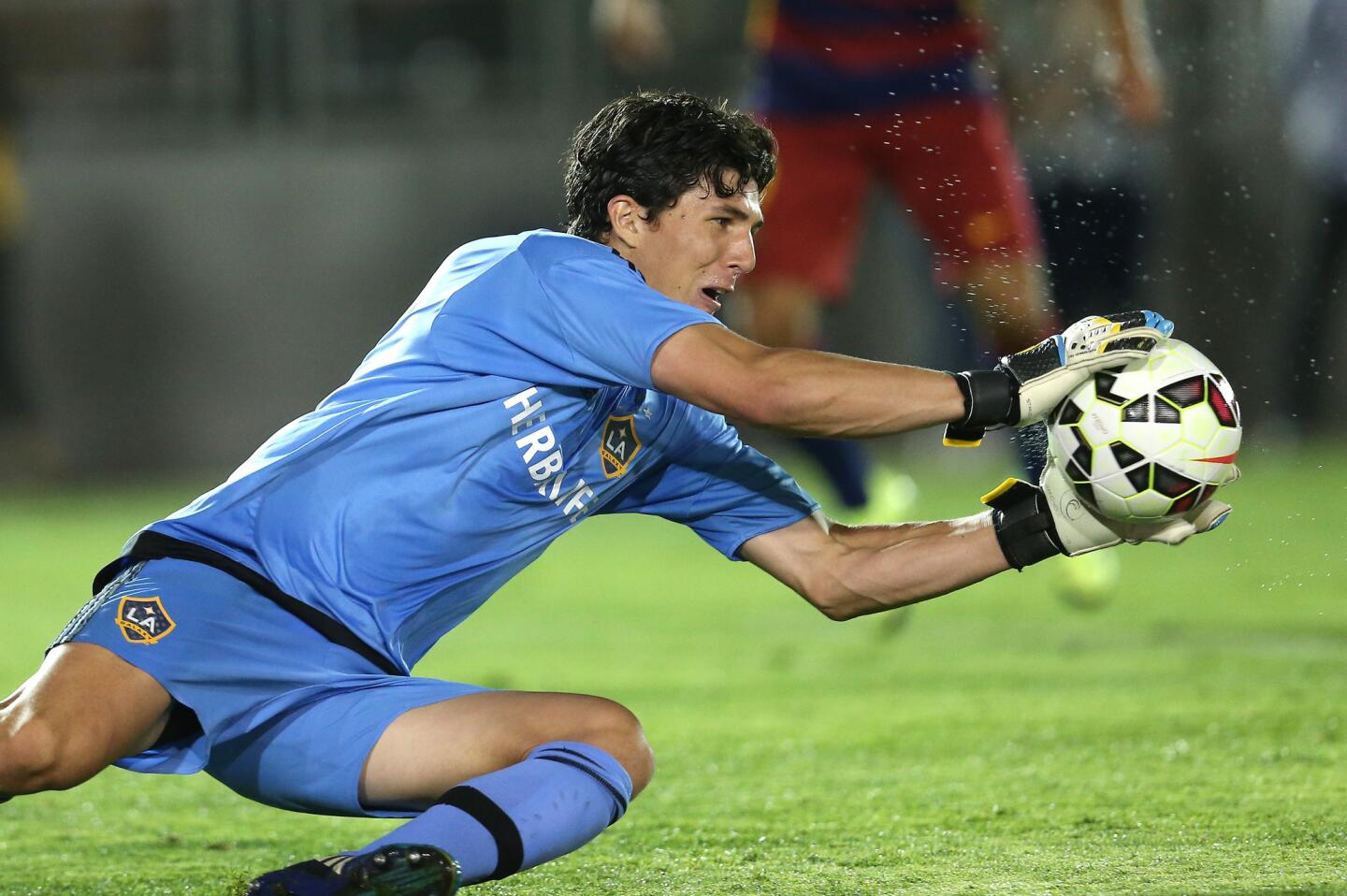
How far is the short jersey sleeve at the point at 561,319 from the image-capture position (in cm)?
296

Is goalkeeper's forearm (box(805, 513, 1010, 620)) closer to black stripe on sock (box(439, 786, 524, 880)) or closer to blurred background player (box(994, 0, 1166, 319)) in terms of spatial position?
black stripe on sock (box(439, 786, 524, 880))

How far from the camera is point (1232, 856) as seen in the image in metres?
3.20

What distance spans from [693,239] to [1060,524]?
80 centimetres

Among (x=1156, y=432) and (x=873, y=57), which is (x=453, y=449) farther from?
(x=873, y=57)

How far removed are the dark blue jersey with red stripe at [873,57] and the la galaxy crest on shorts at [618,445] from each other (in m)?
3.36

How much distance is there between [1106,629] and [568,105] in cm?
753

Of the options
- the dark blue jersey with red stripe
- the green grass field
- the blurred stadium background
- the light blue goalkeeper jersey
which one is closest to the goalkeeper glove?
the green grass field

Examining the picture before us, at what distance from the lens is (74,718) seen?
278cm

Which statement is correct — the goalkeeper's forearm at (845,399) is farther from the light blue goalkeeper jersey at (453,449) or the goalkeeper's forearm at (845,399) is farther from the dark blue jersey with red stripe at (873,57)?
the dark blue jersey with red stripe at (873,57)

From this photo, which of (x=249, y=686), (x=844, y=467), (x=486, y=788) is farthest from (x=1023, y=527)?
(x=844, y=467)

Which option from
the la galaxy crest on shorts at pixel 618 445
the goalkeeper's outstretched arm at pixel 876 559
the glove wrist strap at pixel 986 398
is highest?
the glove wrist strap at pixel 986 398

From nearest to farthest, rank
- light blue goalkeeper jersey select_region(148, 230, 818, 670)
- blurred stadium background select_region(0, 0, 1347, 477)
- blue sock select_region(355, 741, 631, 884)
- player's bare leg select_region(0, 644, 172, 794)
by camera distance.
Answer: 1. blue sock select_region(355, 741, 631, 884)
2. player's bare leg select_region(0, 644, 172, 794)
3. light blue goalkeeper jersey select_region(148, 230, 818, 670)
4. blurred stadium background select_region(0, 0, 1347, 477)

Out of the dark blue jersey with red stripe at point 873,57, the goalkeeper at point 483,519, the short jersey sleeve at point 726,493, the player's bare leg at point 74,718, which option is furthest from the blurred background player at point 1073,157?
the player's bare leg at point 74,718

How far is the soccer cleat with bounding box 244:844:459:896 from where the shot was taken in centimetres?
247
